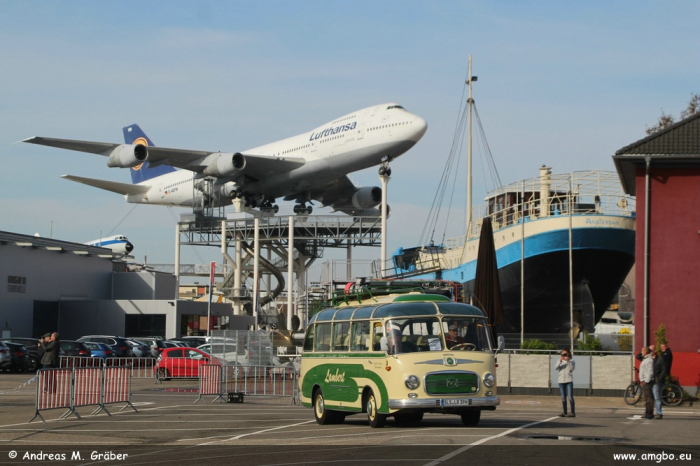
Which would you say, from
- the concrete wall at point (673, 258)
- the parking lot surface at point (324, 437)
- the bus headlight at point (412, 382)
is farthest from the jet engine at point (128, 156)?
the bus headlight at point (412, 382)

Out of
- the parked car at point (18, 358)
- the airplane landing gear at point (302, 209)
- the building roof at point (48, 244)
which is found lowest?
the parked car at point (18, 358)

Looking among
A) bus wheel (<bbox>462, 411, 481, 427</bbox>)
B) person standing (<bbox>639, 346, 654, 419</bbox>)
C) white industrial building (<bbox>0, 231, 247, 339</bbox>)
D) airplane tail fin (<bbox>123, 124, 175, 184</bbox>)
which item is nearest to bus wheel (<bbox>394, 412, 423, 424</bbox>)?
bus wheel (<bbox>462, 411, 481, 427</bbox>)

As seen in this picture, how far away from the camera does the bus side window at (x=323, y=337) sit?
A: 16859 millimetres

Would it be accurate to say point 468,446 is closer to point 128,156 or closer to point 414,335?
point 414,335

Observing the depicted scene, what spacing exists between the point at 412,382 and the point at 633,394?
984 cm

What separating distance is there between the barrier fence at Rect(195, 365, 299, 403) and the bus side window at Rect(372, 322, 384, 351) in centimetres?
768

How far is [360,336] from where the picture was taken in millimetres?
15578

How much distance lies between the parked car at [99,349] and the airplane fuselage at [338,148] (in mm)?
19214

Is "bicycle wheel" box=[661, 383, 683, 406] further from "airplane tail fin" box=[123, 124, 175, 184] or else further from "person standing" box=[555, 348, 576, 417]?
"airplane tail fin" box=[123, 124, 175, 184]

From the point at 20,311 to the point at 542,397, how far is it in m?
37.6

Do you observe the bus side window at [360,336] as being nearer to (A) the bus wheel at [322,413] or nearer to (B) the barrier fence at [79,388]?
(A) the bus wheel at [322,413]

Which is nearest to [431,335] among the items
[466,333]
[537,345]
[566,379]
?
[466,333]

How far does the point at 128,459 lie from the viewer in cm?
1129

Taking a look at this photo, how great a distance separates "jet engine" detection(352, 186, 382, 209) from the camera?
6350 cm
